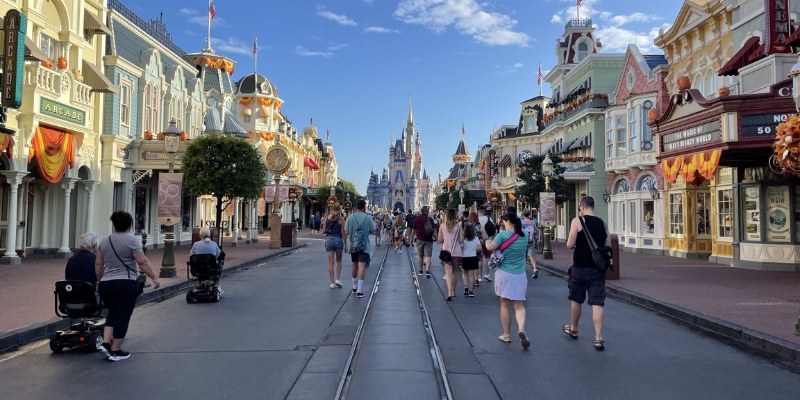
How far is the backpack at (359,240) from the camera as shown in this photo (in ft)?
35.5

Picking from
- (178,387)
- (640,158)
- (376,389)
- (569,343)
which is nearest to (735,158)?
(640,158)

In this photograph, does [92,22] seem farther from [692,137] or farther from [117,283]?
[692,137]

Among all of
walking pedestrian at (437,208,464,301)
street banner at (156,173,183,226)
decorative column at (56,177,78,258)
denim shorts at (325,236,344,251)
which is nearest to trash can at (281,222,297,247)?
decorative column at (56,177,78,258)

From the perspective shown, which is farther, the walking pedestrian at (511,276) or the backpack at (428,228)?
the backpack at (428,228)

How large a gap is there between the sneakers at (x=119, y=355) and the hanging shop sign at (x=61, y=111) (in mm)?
13426

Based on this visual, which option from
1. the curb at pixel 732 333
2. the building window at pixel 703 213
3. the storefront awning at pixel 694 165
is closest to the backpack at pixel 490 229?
the curb at pixel 732 333

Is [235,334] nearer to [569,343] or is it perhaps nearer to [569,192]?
[569,343]

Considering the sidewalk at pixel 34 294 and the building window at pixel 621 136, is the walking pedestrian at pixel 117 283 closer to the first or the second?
the sidewalk at pixel 34 294

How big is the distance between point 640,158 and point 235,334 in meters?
22.0

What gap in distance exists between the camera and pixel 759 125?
1360 centimetres

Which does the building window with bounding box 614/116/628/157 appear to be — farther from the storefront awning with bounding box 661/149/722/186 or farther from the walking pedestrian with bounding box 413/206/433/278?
the walking pedestrian with bounding box 413/206/433/278

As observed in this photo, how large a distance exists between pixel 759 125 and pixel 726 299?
18.3 feet

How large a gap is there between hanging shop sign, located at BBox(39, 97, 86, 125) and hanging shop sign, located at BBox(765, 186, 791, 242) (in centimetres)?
2194

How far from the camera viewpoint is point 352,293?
11242 millimetres
